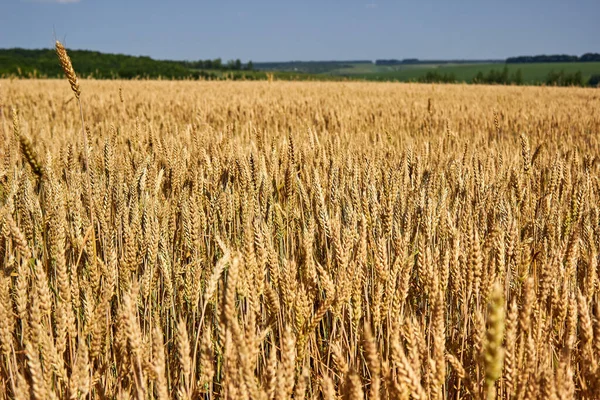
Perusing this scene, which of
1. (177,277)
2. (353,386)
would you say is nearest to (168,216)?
(177,277)

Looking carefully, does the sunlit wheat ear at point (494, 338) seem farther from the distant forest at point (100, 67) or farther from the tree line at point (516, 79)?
the tree line at point (516, 79)

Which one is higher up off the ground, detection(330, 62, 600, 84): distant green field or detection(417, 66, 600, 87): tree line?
detection(330, 62, 600, 84): distant green field

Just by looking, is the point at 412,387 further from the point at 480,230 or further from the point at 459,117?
the point at 459,117

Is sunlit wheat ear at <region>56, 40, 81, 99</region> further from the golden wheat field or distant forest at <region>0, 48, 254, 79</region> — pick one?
distant forest at <region>0, 48, 254, 79</region>

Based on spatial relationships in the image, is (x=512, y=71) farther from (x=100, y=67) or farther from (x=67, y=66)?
(x=67, y=66)

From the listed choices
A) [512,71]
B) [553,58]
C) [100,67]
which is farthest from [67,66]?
[553,58]

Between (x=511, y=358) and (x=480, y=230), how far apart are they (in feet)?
3.65

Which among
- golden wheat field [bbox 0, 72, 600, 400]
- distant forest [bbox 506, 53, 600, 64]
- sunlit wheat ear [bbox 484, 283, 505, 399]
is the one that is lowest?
golden wheat field [bbox 0, 72, 600, 400]

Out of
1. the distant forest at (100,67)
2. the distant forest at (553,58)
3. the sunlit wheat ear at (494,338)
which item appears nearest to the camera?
the sunlit wheat ear at (494,338)

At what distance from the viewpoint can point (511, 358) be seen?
1008 millimetres

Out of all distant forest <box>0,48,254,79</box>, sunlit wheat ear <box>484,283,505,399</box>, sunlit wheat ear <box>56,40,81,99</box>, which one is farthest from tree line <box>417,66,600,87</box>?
sunlit wheat ear <box>484,283,505,399</box>

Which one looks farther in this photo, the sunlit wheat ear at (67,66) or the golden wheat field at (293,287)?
the sunlit wheat ear at (67,66)

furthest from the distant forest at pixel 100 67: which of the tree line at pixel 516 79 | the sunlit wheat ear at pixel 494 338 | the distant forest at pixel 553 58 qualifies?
the distant forest at pixel 553 58

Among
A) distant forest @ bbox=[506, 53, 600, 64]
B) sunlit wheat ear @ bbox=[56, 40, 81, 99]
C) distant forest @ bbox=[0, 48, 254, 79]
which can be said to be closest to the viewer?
sunlit wheat ear @ bbox=[56, 40, 81, 99]
